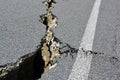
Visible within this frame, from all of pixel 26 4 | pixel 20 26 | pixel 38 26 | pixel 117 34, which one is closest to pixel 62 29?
pixel 38 26

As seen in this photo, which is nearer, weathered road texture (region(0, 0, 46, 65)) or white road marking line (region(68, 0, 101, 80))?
white road marking line (region(68, 0, 101, 80))

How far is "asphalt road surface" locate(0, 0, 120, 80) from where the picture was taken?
9.07ft

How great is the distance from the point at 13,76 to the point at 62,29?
143cm

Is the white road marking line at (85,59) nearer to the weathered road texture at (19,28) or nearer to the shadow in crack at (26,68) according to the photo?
the shadow in crack at (26,68)

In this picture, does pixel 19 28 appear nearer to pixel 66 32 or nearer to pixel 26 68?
pixel 66 32

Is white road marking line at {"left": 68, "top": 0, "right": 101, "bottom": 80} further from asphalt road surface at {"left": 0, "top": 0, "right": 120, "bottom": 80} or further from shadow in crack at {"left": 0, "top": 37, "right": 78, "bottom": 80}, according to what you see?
shadow in crack at {"left": 0, "top": 37, "right": 78, "bottom": 80}

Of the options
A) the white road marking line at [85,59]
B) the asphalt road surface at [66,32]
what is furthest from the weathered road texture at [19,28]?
the white road marking line at [85,59]

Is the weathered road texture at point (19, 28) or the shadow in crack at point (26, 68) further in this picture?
the weathered road texture at point (19, 28)

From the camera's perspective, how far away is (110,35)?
3844 millimetres

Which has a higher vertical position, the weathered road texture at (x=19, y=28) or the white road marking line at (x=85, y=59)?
the weathered road texture at (x=19, y=28)

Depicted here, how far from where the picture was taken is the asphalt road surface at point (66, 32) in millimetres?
2764

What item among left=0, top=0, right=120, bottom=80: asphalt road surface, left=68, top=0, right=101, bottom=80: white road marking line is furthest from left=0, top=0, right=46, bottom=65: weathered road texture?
left=68, top=0, right=101, bottom=80: white road marking line

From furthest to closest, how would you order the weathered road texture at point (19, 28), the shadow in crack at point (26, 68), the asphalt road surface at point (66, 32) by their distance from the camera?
the weathered road texture at point (19, 28) → the asphalt road surface at point (66, 32) → the shadow in crack at point (26, 68)

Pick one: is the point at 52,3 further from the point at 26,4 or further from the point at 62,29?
the point at 62,29
